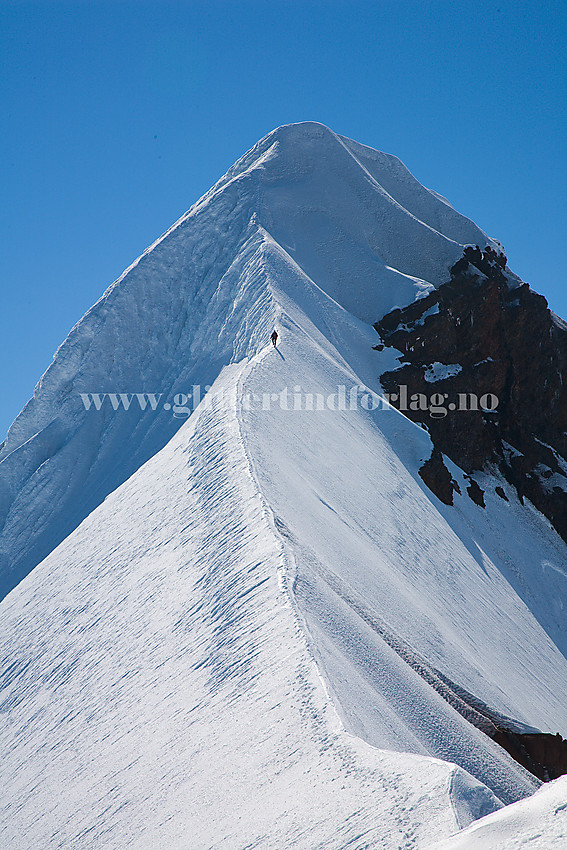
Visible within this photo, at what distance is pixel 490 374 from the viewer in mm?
42125

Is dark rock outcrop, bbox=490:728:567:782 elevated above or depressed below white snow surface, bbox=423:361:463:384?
below

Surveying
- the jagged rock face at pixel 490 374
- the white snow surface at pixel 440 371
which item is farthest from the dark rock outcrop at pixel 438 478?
the white snow surface at pixel 440 371

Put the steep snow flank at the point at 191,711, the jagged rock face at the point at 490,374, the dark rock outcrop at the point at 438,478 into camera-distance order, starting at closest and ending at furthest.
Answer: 1. the steep snow flank at the point at 191,711
2. the dark rock outcrop at the point at 438,478
3. the jagged rock face at the point at 490,374

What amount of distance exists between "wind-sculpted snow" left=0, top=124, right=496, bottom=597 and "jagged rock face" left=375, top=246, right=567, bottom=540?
2.13 m

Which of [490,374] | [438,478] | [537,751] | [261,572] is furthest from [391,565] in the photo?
[490,374]

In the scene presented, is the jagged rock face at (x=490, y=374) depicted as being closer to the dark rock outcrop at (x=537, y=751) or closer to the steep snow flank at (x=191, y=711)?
the dark rock outcrop at (x=537, y=751)

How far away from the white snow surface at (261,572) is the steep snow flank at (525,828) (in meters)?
1.24

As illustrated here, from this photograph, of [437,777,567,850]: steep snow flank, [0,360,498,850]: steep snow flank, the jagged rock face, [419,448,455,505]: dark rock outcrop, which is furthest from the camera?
the jagged rock face

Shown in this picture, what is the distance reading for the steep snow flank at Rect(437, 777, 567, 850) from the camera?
6.01 meters

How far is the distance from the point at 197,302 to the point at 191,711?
96.7ft

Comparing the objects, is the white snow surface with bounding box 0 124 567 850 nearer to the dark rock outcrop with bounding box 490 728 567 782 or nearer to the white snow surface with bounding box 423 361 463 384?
the dark rock outcrop with bounding box 490 728 567 782

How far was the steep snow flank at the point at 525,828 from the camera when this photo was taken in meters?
6.01

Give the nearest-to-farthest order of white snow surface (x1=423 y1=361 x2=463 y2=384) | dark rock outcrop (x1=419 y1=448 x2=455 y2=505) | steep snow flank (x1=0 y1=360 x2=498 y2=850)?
steep snow flank (x1=0 y1=360 x2=498 y2=850) < dark rock outcrop (x1=419 y1=448 x2=455 y2=505) < white snow surface (x1=423 y1=361 x2=463 y2=384)

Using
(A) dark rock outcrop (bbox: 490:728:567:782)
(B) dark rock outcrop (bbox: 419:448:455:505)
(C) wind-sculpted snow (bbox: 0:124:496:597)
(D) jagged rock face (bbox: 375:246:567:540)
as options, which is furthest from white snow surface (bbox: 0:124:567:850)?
(D) jagged rock face (bbox: 375:246:567:540)
